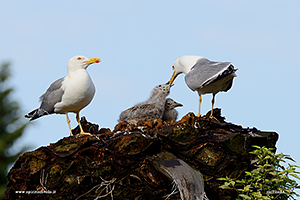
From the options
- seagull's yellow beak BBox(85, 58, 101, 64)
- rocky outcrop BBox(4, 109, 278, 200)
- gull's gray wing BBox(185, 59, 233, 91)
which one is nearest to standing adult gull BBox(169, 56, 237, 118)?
gull's gray wing BBox(185, 59, 233, 91)

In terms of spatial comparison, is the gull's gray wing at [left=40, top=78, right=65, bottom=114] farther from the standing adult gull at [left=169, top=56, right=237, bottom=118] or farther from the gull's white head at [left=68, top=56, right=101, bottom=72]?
the standing adult gull at [left=169, top=56, right=237, bottom=118]

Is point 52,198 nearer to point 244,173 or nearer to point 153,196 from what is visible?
point 153,196

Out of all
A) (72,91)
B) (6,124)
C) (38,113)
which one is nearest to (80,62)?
(72,91)

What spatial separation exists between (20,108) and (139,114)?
7.58 m

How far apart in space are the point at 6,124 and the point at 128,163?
27.7 ft

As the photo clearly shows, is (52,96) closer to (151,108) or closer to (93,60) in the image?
(93,60)

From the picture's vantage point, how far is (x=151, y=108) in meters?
5.89

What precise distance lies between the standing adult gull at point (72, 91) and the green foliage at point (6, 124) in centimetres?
628

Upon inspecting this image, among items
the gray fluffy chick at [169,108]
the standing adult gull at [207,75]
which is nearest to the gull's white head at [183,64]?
the standing adult gull at [207,75]

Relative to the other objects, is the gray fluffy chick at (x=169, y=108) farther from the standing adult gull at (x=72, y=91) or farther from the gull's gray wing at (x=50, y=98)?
the gull's gray wing at (x=50, y=98)

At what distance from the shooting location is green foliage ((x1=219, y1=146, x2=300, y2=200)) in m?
4.77

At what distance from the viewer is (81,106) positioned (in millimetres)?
5535

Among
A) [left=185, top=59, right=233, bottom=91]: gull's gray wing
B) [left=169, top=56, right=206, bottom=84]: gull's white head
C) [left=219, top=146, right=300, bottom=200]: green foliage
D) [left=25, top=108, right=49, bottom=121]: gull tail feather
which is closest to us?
[left=219, top=146, right=300, bottom=200]: green foliage

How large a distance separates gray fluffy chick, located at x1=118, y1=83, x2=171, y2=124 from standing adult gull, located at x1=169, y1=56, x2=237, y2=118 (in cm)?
47
